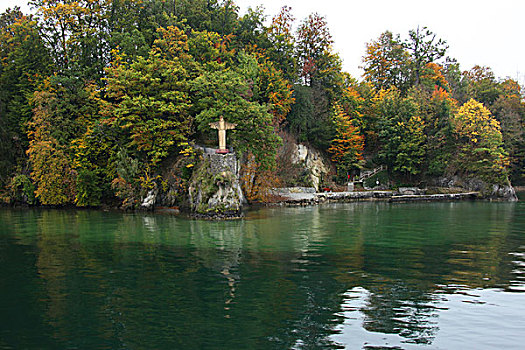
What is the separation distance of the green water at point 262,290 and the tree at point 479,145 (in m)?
24.4

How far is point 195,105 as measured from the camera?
2633 cm

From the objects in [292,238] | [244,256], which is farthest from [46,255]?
[292,238]

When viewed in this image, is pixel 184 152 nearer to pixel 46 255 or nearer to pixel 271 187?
pixel 271 187

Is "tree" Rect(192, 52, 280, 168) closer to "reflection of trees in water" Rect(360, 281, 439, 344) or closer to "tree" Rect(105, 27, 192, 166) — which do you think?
"tree" Rect(105, 27, 192, 166)

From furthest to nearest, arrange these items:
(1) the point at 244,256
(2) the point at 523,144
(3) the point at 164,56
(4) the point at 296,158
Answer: (2) the point at 523,144
(4) the point at 296,158
(3) the point at 164,56
(1) the point at 244,256

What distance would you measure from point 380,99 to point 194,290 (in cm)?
4243

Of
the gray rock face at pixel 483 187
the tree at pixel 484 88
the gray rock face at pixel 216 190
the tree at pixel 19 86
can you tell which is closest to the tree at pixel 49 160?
the tree at pixel 19 86

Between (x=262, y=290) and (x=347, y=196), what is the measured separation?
29563mm

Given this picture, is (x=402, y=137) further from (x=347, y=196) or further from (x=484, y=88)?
(x=484, y=88)

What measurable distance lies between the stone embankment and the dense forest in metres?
1.69

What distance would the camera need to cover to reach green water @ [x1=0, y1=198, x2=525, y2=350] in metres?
6.52

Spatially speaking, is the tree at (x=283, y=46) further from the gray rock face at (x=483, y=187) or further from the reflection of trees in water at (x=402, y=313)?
the reflection of trees in water at (x=402, y=313)

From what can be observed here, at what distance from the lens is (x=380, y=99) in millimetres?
46750

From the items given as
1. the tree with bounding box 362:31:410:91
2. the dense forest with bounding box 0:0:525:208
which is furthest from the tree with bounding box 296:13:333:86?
the tree with bounding box 362:31:410:91
